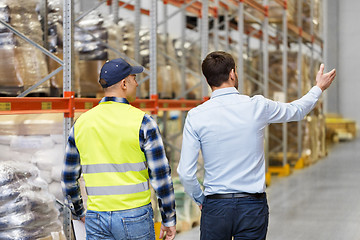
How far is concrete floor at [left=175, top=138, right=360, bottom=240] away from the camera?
254 inches

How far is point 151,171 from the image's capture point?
2.83m

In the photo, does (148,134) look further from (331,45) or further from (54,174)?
(331,45)

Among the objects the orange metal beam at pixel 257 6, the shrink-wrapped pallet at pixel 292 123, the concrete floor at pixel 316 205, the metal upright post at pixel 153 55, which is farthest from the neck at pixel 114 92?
the shrink-wrapped pallet at pixel 292 123

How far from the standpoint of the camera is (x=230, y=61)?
9.65 feet

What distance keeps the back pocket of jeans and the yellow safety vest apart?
0.21ft

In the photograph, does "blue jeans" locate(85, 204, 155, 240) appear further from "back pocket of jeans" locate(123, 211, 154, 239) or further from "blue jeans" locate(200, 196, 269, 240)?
"blue jeans" locate(200, 196, 269, 240)

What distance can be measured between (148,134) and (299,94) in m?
10.1

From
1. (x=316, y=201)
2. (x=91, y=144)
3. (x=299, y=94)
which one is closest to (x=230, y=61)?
(x=91, y=144)

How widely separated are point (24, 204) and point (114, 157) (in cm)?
159

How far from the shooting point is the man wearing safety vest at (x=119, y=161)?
2721mm

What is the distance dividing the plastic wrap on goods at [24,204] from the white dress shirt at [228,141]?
62.3 inches

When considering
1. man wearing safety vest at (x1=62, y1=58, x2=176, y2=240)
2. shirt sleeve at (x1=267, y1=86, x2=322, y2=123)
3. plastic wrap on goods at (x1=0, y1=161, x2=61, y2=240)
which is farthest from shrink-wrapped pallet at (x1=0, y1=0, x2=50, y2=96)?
shirt sleeve at (x1=267, y1=86, x2=322, y2=123)

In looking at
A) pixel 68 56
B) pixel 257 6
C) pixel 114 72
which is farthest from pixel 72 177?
pixel 257 6

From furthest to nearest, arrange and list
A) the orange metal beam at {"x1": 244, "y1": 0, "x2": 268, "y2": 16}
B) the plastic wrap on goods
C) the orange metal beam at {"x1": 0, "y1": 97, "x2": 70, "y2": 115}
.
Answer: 1. the orange metal beam at {"x1": 244, "y1": 0, "x2": 268, "y2": 16}
2. the plastic wrap on goods
3. the orange metal beam at {"x1": 0, "y1": 97, "x2": 70, "y2": 115}
